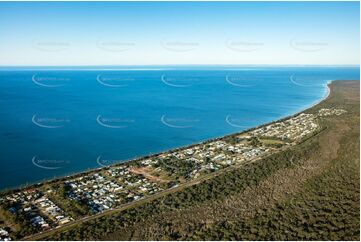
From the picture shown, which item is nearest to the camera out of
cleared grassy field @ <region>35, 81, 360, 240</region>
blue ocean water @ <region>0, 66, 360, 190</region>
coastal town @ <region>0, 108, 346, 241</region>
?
cleared grassy field @ <region>35, 81, 360, 240</region>

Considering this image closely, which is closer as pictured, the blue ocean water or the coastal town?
the coastal town

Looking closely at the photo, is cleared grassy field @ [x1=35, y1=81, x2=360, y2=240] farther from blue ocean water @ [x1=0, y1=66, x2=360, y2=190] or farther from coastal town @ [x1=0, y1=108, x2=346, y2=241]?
blue ocean water @ [x1=0, y1=66, x2=360, y2=190]

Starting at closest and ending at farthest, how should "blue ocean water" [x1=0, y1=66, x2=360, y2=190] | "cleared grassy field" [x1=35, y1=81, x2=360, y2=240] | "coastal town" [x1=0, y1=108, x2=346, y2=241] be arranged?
1. "cleared grassy field" [x1=35, y1=81, x2=360, y2=240]
2. "coastal town" [x1=0, y1=108, x2=346, y2=241]
3. "blue ocean water" [x1=0, y1=66, x2=360, y2=190]

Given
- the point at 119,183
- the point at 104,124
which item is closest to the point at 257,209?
the point at 119,183

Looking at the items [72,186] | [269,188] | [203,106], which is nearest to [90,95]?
[203,106]

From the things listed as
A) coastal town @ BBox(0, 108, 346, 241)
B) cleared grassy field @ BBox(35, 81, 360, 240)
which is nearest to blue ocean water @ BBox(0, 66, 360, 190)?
coastal town @ BBox(0, 108, 346, 241)

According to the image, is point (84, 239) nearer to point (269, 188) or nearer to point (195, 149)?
point (269, 188)
